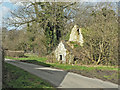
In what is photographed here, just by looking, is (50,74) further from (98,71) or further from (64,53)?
(64,53)

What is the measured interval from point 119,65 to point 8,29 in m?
16.3

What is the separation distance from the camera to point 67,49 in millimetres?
16812

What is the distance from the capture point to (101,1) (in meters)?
19.2

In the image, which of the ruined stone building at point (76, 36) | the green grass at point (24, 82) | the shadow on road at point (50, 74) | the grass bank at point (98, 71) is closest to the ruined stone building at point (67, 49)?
the ruined stone building at point (76, 36)

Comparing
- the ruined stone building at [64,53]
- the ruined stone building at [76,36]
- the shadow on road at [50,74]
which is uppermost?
the ruined stone building at [76,36]

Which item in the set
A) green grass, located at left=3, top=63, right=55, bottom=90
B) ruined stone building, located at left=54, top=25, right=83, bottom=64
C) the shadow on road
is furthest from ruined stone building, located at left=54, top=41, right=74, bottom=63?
green grass, located at left=3, top=63, right=55, bottom=90

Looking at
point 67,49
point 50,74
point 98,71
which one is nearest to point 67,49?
point 67,49

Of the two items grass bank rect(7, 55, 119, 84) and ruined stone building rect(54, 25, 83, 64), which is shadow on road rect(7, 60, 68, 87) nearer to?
grass bank rect(7, 55, 119, 84)

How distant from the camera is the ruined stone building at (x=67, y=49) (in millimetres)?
16577

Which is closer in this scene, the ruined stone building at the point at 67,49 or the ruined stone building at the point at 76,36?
the ruined stone building at the point at 67,49

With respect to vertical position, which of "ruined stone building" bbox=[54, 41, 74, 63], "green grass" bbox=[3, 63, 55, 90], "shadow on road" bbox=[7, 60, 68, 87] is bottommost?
"shadow on road" bbox=[7, 60, 68, 87]

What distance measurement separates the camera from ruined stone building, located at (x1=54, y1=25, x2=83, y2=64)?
54.4 feet

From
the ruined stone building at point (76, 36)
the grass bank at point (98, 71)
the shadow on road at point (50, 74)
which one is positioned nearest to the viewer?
the shadow on road at point (50, 74)

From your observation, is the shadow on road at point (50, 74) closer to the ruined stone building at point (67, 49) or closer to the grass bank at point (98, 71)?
the grass bank at point (98, 71)
